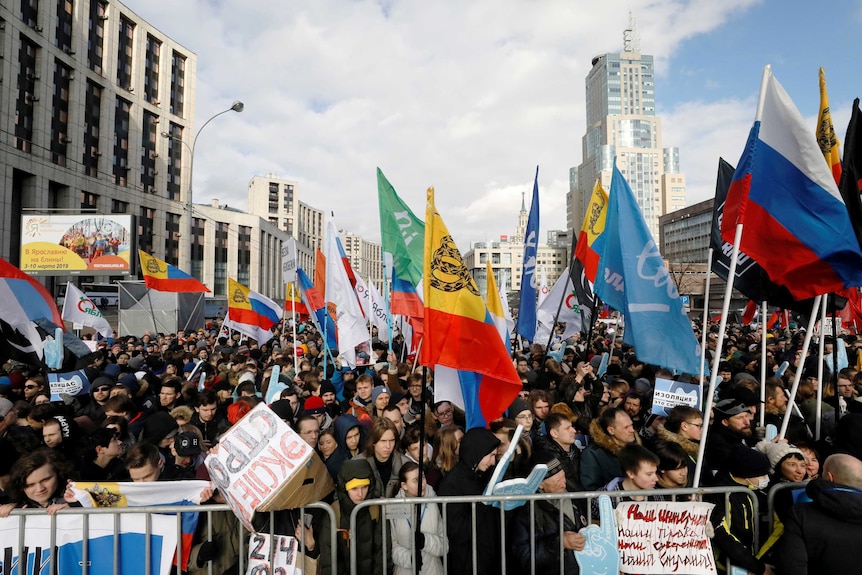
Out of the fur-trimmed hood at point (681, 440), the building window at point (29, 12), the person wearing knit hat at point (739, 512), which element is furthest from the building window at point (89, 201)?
the person wearing knit hat at point (739, 512)

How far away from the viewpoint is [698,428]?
439 cm

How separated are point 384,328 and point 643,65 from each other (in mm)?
186086

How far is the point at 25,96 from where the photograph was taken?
3422cm

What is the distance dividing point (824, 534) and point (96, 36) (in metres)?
53.8

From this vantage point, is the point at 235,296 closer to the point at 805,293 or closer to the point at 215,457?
the point at 215,457

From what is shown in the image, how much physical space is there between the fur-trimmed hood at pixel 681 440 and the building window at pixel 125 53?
173 ft

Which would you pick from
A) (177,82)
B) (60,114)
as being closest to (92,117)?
(60,114)

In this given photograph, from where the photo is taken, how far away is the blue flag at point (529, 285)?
8.34 metres


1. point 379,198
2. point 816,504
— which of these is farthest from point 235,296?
point 816,504

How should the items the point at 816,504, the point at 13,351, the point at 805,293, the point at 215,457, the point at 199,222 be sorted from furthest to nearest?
the point at 199,222 → the point at 13,351 → the point at 805,293 → the point at 215,457 → the point at 816,504

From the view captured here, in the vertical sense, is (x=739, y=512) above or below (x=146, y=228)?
below

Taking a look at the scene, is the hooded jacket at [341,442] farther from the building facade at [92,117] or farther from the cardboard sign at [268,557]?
the building facade at [92,117]

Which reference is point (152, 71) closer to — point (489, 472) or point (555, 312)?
point (555, 312)

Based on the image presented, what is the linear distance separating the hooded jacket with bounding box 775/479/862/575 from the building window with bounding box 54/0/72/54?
48.3 m
